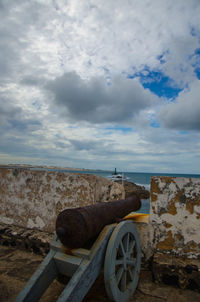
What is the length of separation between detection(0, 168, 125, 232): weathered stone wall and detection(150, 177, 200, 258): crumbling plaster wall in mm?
973

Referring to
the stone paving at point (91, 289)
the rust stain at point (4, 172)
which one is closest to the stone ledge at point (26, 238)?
the stone paving at point (91, 289)

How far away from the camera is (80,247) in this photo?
199 cm

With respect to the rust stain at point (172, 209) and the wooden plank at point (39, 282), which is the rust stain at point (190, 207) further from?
the wooden plank at point (39, 282)

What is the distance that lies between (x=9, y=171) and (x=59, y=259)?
8.84 feet

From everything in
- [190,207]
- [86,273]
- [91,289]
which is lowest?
[91,289]

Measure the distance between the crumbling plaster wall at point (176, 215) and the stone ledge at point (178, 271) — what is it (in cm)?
14

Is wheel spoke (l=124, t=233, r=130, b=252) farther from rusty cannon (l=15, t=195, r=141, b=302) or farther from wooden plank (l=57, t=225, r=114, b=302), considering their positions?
wooden plank (l=57, t=225, r=114, b=302)

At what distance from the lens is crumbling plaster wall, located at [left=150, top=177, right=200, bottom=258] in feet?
9.06

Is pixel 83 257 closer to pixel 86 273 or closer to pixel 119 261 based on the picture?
pixel 86 273

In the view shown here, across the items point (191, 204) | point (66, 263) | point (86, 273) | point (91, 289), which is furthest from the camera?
point (191, 204)

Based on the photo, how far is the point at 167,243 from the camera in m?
2.86

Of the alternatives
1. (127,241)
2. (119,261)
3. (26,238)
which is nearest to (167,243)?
(127,241)

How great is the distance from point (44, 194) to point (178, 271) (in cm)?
237

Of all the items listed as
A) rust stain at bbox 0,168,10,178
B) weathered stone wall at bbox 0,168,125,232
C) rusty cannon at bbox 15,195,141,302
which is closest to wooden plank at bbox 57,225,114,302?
rusty cannon at bbox 15,195,141,302
